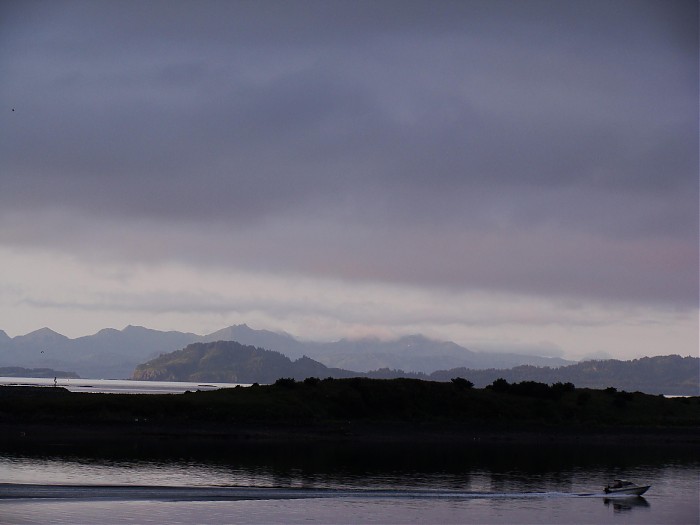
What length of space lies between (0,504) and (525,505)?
36.5 meters

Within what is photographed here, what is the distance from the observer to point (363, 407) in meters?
126

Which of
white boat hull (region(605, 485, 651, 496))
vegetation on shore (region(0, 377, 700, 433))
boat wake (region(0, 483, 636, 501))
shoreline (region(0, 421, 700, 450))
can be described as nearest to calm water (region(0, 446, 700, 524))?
boat wake (region(0, 483, 636, 501))

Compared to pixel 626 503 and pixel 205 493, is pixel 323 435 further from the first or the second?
pixel 205 493

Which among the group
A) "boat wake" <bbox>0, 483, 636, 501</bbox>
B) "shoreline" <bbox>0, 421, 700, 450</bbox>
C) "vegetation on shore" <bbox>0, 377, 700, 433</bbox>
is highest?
"vegetation on shore" <bbox>0, 377, 700, 433</bbox>

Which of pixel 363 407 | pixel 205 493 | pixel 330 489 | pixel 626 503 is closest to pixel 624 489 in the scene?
pixel 626 503

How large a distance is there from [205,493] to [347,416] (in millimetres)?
59815

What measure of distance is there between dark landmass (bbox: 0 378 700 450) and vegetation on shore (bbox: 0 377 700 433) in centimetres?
14

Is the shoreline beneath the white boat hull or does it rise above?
above

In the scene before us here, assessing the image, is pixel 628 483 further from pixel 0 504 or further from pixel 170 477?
pixel 0 504

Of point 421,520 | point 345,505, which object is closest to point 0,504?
point 345,505

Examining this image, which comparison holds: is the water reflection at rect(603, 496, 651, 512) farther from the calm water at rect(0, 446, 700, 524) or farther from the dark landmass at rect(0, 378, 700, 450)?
the dark landmass at rect(0, 378, 700, 450)

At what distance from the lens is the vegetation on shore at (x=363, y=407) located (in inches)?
4395

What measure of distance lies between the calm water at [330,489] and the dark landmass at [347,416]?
674 inches

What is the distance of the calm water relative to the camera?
58906mm
